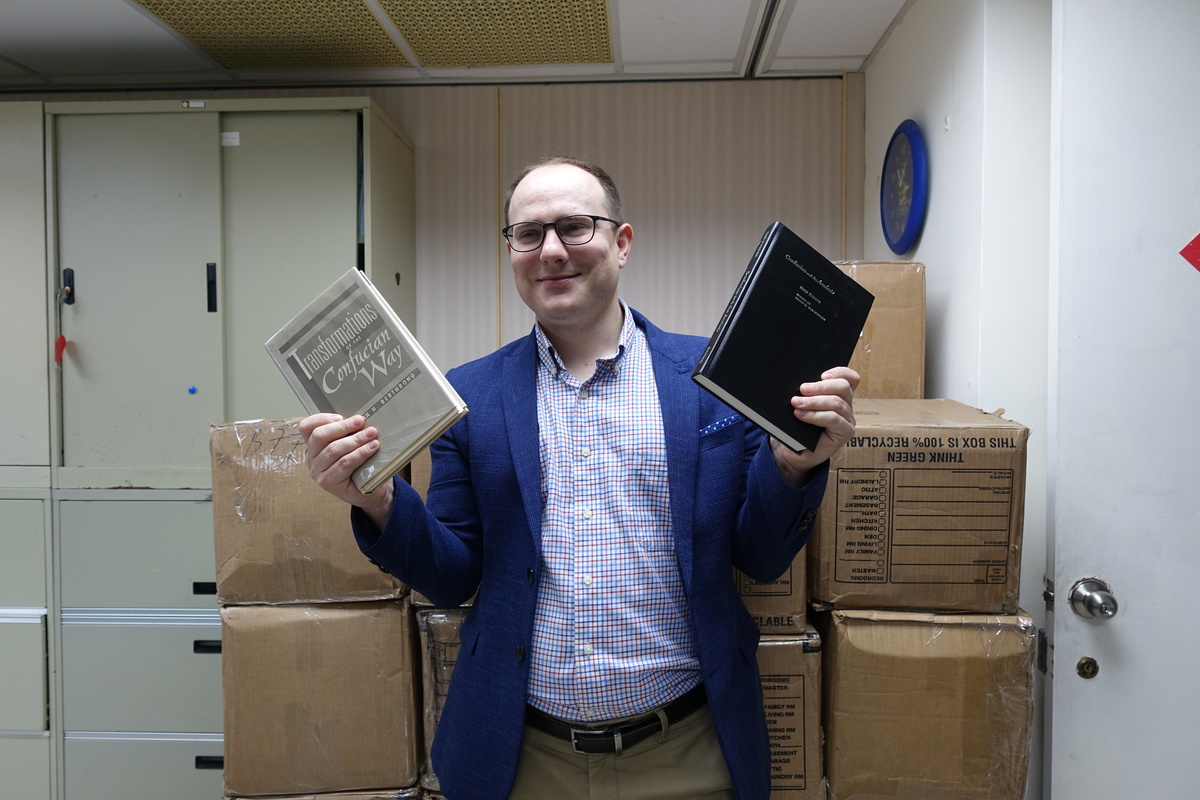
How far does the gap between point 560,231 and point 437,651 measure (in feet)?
2.86

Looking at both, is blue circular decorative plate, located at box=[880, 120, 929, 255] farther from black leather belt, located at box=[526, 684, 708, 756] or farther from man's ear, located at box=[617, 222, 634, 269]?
black leather belt, located at box=[526, 684, 708, 756]

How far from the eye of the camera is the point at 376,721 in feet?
4.40

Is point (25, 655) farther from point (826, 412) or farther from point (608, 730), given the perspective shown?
point (826, 412)

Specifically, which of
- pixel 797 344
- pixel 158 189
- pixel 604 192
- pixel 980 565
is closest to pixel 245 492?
pixel 604 192

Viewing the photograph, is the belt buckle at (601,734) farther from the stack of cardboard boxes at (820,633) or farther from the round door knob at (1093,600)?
the round door knob at (1093,600)

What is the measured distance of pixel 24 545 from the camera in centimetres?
204

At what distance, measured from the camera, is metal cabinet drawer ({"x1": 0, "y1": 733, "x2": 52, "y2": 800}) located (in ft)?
6.60

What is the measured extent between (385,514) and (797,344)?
2.02 ft

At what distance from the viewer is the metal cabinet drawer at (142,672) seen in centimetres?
198

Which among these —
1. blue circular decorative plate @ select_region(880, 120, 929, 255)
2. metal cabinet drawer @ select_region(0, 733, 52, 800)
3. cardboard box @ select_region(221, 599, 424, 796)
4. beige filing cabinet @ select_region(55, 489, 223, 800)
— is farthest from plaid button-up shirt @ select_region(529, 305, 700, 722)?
metal cabinet drawer @ select_region(0, 733, 52, 800)

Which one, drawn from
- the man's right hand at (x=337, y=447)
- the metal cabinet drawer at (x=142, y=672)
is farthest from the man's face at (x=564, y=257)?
the metal cabinet drawer at (x=142, y=672)

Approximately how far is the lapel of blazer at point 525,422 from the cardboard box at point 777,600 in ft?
1.59

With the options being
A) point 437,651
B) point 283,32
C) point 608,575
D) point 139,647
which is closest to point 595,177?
point 608,575

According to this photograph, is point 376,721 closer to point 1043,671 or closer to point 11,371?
point 1043,671
